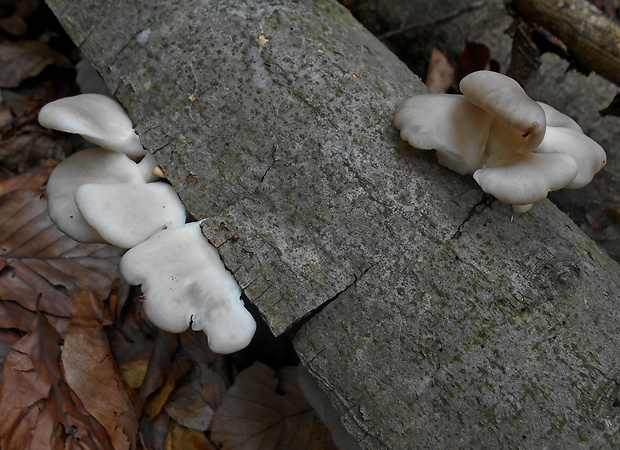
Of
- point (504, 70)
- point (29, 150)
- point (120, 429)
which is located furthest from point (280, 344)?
point (504, 70)

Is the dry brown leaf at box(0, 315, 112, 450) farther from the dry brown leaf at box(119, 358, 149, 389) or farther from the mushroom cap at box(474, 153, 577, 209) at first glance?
the mushroom cap at box(474, 153, 577, 209)

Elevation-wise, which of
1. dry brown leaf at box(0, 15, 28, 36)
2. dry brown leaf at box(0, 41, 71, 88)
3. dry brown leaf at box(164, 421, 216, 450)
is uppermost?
dry brown leaf at box(0, 15, 28, 36)

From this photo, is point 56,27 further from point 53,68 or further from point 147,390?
point 147,390

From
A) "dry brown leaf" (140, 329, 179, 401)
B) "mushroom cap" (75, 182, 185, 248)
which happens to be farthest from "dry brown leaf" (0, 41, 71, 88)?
"mushroom cap" (75, 182, 185, 248)

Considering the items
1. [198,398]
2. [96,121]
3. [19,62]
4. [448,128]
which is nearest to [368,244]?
A: [448,128]

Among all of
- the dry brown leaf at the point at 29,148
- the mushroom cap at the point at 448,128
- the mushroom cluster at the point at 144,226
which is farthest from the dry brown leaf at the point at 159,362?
the mushroom cap at the point at 448,128

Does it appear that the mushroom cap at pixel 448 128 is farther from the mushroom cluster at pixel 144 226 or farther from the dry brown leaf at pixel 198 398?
the dry brown leaf at pixel 198 398
